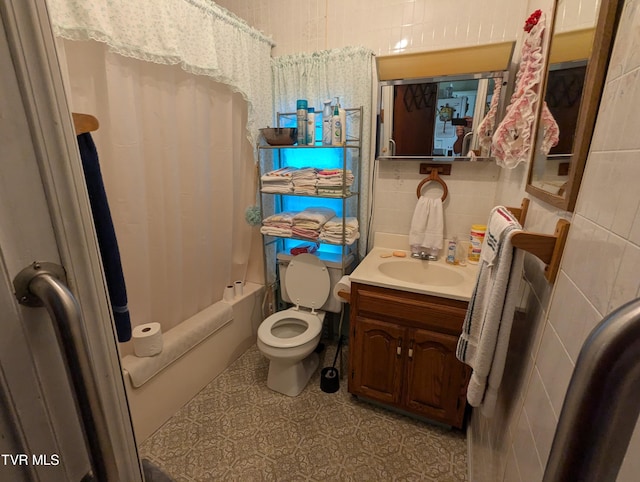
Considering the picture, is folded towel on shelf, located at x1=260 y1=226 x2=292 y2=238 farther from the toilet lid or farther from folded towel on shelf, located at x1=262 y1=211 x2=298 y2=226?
the toilet lid

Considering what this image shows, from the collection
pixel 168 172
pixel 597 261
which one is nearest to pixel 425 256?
pixel 597 261

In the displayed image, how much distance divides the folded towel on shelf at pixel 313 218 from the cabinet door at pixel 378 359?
2.10 feet

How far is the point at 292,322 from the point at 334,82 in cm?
161

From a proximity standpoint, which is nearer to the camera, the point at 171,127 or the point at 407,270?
the point at 171,127

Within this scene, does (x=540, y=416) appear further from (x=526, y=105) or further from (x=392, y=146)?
(x=392, y=146)

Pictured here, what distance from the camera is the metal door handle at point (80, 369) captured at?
31cm

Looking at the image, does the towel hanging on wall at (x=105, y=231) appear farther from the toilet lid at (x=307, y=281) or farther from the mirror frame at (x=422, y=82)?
the mirror frame at (x=422, y=82)

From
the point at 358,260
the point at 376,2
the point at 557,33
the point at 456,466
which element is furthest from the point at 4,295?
the point at 376,2

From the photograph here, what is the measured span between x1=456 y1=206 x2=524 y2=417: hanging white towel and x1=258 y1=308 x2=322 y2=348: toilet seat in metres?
0.96

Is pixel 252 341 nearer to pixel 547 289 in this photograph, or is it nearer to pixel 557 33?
pixel 547 289

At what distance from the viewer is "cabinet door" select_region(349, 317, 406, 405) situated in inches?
64.6

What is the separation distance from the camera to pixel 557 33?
0.98 meters

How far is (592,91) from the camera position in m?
0.67

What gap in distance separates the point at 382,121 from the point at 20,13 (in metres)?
1.80
